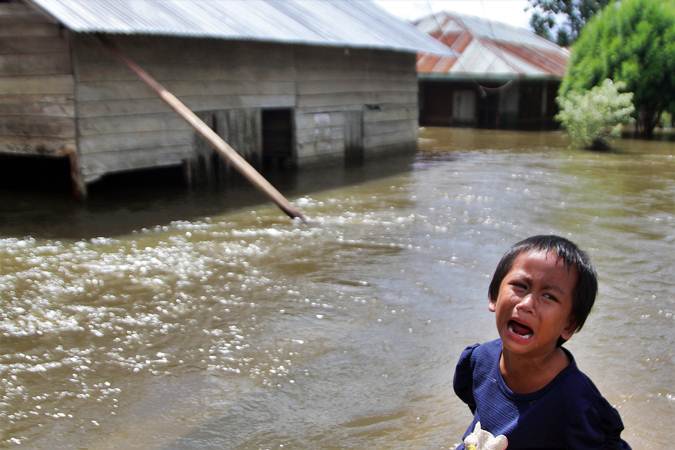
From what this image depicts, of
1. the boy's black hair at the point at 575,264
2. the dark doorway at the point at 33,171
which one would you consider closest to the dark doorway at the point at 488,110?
the dark doorway at the point at 33,171

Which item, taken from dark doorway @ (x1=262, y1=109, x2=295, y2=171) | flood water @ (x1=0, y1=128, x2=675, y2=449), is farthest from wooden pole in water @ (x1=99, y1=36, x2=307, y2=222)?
dark doorway @ (x1=262, y1=109, x2=295, y2=171)

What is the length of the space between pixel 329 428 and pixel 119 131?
739 centimetres

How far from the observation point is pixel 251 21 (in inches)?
469

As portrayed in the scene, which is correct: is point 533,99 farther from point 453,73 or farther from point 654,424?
point 654,424

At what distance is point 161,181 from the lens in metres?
12.4

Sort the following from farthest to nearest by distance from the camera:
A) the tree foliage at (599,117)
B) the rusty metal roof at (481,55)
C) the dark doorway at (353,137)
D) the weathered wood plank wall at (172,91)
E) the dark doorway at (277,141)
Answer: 1. the rusty metal roof at (481,55)
2. the tree foliage at (599,117)
3. the dark doorway at (353,137)
4. the dark doorway at (277,141)
5. the weathered wood plank wall at (172,91)

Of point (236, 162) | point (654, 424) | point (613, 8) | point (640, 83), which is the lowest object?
point (654, 424)

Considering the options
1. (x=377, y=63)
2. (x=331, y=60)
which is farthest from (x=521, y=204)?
(x=377, y=63)

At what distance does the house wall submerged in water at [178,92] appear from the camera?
9469mm

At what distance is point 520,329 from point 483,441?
0.34m

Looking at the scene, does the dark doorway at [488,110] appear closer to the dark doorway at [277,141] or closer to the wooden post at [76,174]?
the dark doorway at [277,141]

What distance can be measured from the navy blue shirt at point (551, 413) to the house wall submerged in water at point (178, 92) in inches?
296

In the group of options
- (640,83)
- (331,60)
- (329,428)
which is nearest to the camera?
(329,428)

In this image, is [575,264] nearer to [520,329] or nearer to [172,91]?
[520,329]
